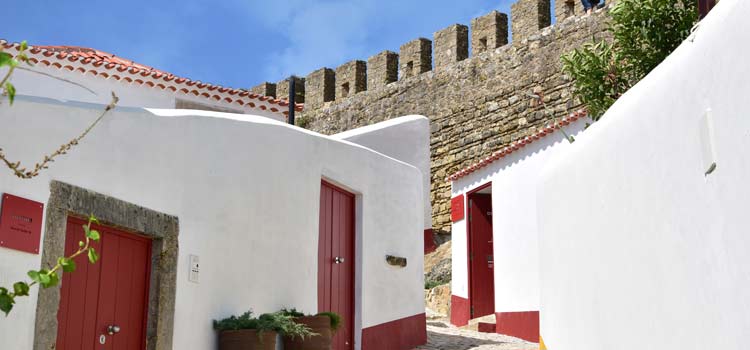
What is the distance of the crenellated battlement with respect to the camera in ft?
61.8

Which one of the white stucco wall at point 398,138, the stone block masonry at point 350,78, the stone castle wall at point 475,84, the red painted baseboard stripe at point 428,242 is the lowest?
the red painted baseboard stripe at point 428,242

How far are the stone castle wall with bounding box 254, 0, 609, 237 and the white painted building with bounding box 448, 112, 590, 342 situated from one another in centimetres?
365

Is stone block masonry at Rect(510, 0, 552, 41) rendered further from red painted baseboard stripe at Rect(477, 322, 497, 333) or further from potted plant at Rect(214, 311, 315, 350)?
potted plant at Rect(214, 311, 315, 350)

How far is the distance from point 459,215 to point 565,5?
21.6ft

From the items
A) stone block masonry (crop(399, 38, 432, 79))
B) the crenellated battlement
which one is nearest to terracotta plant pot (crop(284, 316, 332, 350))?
the crenellated battlement

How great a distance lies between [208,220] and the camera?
24.8ft

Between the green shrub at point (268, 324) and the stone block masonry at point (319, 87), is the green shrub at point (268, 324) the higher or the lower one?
the lower one

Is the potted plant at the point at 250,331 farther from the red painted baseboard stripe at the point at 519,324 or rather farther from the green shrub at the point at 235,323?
the red painted baseboard stripe at the point at 519,324

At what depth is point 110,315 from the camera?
21.5 ft

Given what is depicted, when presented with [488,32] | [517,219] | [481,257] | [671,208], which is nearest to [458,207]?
[481,257]

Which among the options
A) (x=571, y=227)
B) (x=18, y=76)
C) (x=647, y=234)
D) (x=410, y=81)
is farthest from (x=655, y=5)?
(x=410, y=81)

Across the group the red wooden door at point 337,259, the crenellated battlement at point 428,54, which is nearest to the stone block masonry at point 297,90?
the crenellated battlement at point 428,54

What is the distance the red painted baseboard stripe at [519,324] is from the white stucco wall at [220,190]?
1760 millimetres

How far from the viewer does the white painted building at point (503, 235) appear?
1176 centimetres
